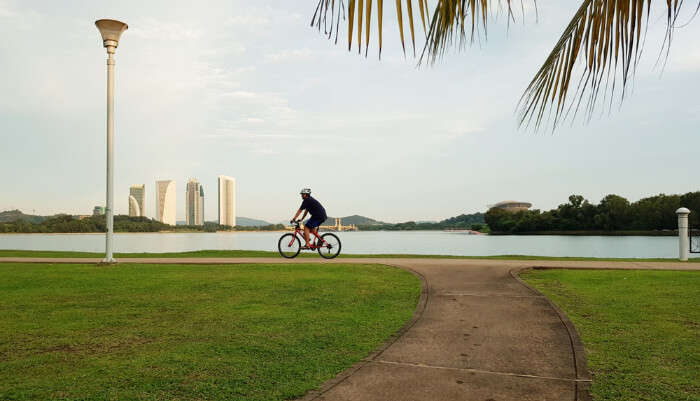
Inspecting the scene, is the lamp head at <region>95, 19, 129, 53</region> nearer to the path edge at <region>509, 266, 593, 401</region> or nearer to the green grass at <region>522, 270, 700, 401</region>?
the green grass at <region>522, 270, 700, 401</region>

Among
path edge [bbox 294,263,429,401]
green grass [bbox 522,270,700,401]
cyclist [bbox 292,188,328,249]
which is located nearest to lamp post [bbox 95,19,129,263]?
cyclist [bbox 292,188,328,249]

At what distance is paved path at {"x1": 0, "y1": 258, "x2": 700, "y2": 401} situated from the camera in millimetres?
3281

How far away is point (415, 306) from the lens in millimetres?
6383

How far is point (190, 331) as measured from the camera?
501cm

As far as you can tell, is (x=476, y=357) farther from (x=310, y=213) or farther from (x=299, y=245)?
(x=299, y=245)

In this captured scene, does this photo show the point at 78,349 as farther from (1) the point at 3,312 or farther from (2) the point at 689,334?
(2) the point at 689,334

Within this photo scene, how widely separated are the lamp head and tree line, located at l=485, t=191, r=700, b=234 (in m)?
77.6

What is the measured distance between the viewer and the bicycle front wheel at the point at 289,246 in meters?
13.8

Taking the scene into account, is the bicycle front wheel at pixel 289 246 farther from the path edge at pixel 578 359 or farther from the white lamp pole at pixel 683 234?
the white lamp pole at pixel 683 234

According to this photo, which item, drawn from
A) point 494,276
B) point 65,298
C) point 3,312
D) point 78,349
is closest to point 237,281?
point 65,298

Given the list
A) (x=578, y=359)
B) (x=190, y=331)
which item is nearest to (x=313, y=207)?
(x=190, y=331)

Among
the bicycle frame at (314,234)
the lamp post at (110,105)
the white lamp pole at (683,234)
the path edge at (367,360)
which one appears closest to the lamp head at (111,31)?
the lamp post at (110,105)

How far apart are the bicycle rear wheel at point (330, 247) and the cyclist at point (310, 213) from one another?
0.54m

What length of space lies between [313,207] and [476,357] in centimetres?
921
